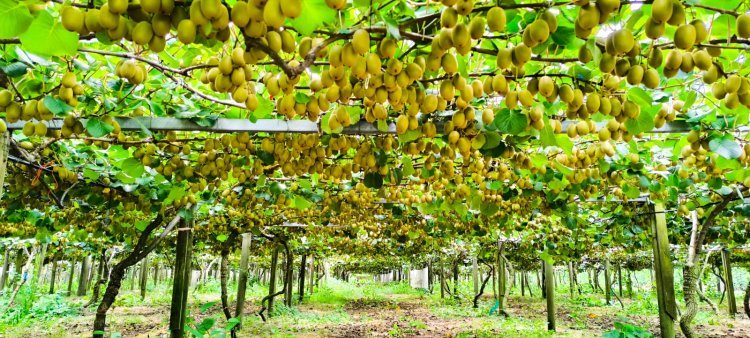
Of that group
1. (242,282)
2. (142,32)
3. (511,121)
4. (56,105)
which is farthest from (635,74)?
(242,282)

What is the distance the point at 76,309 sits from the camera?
562 inches

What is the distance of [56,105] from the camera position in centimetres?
202

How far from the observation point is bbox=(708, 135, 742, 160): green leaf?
8.68ft

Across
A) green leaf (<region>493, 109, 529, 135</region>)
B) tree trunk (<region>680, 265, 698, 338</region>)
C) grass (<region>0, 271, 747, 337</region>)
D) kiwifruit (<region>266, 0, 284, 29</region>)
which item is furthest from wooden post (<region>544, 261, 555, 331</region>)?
kiwifruit (<region>266, 0, 284, 29</region>)

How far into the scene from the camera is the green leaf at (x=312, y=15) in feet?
3.88

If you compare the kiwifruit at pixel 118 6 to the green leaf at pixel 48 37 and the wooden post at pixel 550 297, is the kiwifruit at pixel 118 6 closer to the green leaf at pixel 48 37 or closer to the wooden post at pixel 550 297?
the green leaf at pixel 48 37

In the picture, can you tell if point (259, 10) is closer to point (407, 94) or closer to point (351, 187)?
point (407, 94)

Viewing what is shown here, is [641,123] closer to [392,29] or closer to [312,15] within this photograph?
[392,29]

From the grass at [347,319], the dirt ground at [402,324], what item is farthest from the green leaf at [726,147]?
the dirt ground at [402,324]

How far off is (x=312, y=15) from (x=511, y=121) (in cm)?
115

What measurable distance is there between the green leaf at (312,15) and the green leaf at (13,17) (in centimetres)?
67

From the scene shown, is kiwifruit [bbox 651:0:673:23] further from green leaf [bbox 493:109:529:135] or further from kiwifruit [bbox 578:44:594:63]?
green leaf [bbox 493:109:529:135]

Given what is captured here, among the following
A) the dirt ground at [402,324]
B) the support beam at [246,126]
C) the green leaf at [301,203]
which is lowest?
the dirt ground at [402,324]

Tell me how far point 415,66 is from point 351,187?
3608 millimetres
